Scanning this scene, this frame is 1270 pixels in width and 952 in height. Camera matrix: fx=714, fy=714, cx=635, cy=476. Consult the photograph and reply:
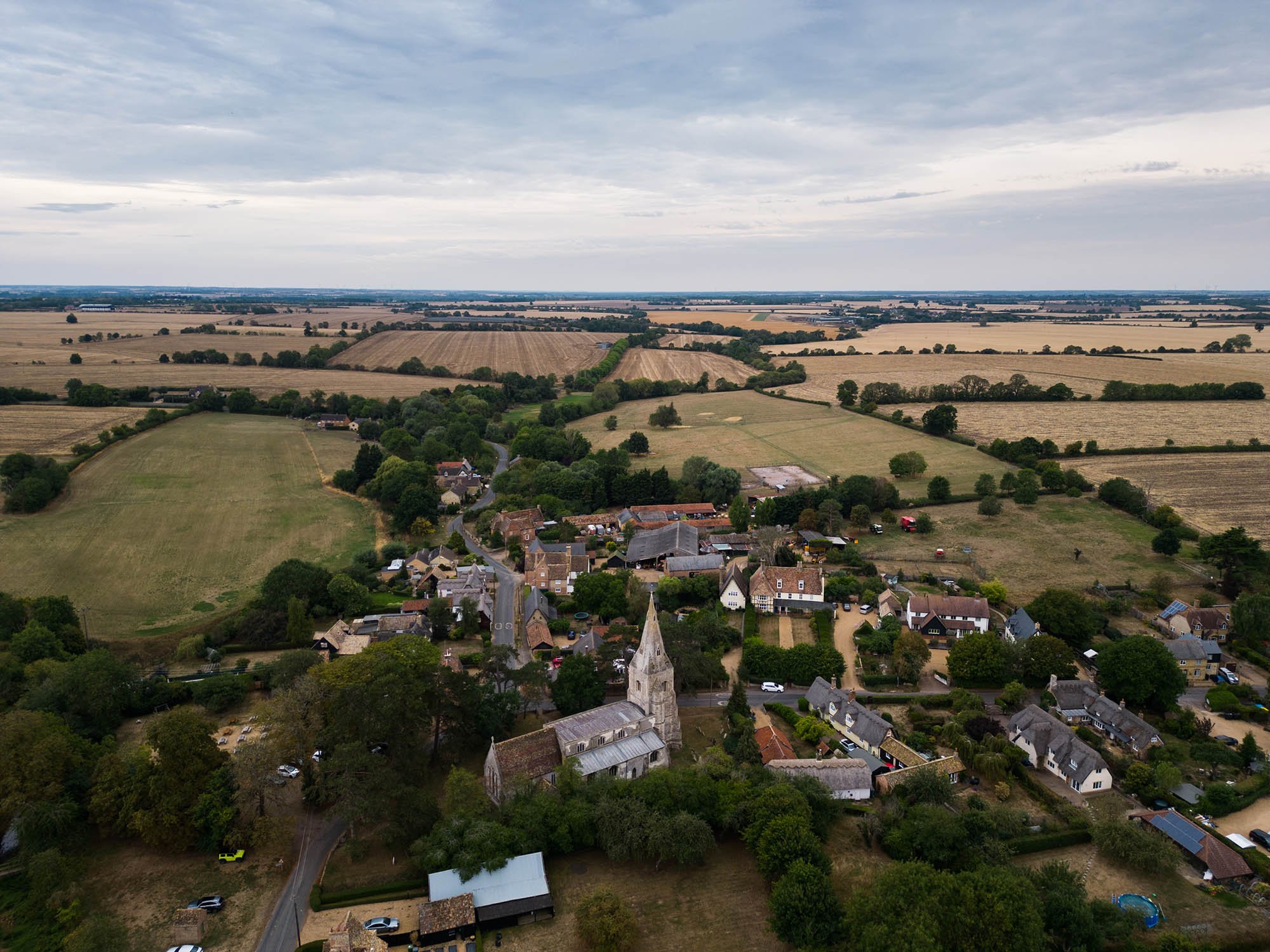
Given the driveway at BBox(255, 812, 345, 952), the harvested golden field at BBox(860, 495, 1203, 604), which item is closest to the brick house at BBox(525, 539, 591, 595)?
the harvested golden field at BBox(860, 495, 1203, 604)

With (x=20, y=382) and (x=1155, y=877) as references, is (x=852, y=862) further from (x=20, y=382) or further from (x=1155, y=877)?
(x=20, y=382)

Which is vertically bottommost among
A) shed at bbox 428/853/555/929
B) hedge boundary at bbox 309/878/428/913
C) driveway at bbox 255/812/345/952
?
driveway at bbox 255/812/345/952

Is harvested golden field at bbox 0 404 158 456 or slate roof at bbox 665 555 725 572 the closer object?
slate roof at bbox 665 555 725 572

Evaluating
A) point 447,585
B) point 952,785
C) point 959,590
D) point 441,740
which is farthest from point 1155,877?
point 447,585

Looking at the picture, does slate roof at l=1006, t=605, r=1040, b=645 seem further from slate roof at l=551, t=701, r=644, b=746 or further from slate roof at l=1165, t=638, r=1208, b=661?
slate roof at l=551, t=701, r=644, b=746

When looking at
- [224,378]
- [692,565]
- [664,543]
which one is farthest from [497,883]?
[224,378]

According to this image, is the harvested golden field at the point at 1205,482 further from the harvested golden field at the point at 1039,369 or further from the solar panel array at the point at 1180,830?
the solar panel array at the point at 1180,830

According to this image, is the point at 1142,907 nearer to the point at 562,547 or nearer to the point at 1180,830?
the point at 1180,830
